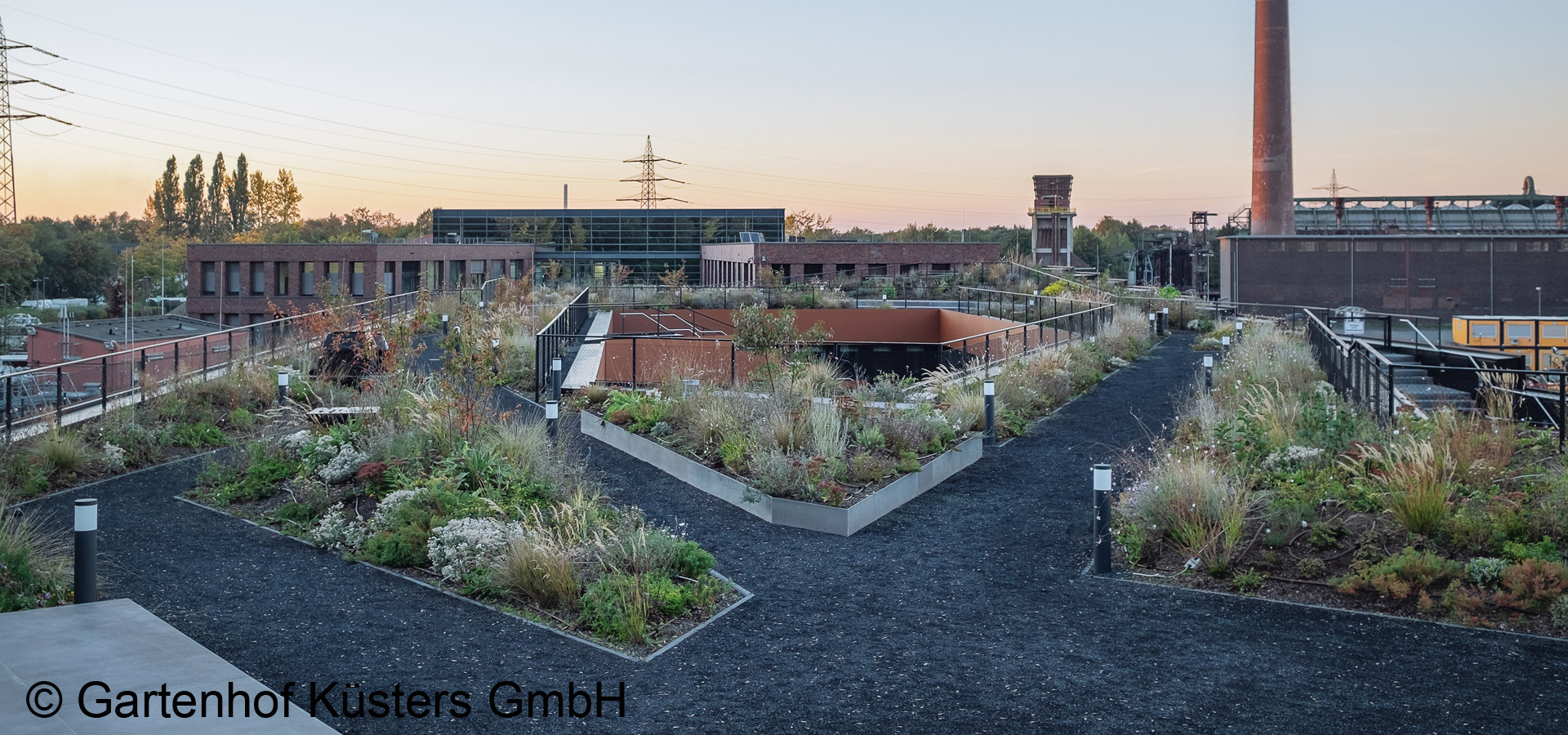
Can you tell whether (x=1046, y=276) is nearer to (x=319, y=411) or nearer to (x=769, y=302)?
(x=769, y=302)

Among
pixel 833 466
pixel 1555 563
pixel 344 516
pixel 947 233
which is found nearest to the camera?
pixel 1555 563

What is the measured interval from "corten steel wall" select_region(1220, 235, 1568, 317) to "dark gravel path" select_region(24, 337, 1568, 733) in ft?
160

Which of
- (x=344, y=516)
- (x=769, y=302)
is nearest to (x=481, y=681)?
(x=344, y=516)

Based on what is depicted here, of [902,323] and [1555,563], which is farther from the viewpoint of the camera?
[902,323]

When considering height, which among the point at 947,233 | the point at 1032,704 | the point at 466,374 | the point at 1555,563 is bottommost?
the point at 1032,704

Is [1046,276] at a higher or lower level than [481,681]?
higher

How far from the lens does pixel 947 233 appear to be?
94812 millimetres

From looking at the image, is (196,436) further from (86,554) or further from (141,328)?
(141,328)

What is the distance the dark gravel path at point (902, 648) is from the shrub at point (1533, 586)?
1.30 ft

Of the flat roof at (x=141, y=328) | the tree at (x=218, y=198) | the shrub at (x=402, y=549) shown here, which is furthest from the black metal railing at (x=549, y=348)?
the tree at (x=218, y=198)

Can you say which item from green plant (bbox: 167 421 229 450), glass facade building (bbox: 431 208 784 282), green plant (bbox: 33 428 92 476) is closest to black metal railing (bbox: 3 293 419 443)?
green plant (bbox: 33 428 92 476)

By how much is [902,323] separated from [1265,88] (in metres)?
22.0

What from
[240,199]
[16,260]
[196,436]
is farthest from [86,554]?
[240,199]

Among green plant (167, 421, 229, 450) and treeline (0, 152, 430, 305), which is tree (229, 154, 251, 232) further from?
green plant (167, 421, 229, 450)
